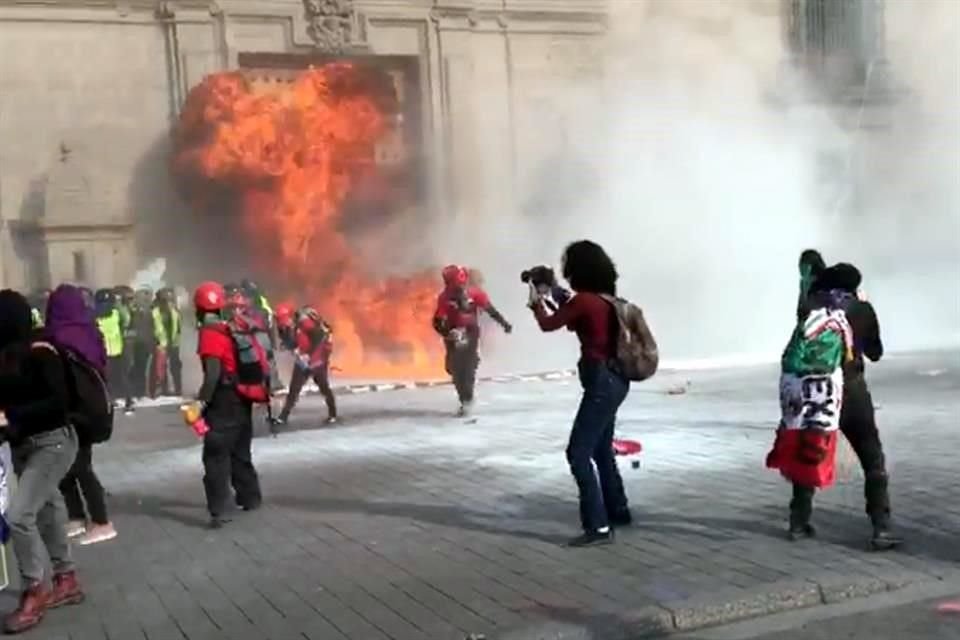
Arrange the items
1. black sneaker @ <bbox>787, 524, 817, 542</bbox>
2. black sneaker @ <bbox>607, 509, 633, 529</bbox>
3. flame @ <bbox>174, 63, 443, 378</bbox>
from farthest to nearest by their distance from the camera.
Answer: flame @ <bbox>174, 63, 443, 378</bbox> < black sneaker @ <bbox>607, 509, 633, 529</bbox> < black sneaker @ <bbox>787, 524, 817, 542</bbox>

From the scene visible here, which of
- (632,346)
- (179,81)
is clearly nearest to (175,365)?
(179,81)

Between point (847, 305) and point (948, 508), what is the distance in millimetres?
1370

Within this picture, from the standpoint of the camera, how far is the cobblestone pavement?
4781 mm

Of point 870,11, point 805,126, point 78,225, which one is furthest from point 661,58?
point 78,225

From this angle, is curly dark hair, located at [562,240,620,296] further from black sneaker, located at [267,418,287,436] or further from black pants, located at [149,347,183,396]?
black pants, located at [149,347,183,396]

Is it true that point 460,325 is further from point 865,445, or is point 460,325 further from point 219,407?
point 865,445

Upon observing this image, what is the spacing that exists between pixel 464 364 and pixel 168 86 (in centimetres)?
907

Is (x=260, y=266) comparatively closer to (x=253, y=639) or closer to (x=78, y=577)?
(x=78, y=577)

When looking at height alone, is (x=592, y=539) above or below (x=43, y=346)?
below

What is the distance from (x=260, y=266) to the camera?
17.5 meters

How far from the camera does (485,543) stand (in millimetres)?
5863

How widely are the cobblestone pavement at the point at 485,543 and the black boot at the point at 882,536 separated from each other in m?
0.07

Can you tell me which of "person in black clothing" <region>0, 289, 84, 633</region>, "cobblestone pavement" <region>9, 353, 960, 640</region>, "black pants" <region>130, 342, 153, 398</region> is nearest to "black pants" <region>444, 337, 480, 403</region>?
"cobblestone pavement" <region>9, 353, 960, 640</region>

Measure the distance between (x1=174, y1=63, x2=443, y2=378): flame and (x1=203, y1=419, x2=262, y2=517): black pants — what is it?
29.0 feet
